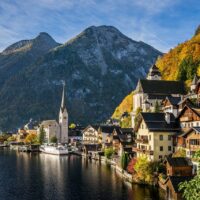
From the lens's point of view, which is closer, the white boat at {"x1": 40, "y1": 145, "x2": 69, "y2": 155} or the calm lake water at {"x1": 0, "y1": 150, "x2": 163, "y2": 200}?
the calm lake water at {"x1": 0, "y1": 150, "x2": 163, "y2": 200}

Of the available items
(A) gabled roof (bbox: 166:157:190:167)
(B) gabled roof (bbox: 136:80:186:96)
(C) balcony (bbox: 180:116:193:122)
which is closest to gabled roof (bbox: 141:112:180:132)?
(C) balcony (bbox: 180:116:193:122)

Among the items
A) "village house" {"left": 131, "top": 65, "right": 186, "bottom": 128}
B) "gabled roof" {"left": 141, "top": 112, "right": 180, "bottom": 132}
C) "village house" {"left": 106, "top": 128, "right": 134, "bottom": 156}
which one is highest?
"village house" {"left": 131, "top": 65, "right": 186, "bottom": 128}

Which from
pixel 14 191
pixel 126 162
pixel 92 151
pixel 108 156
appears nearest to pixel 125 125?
pixel 92 151

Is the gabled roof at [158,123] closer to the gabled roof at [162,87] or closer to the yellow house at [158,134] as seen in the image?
the yellow house at [158,134]

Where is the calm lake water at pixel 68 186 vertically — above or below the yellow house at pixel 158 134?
below

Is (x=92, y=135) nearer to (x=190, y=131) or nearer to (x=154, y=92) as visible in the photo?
(x=154, y=92)

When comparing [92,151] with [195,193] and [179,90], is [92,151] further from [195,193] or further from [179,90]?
[195,193]

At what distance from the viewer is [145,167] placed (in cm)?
7519

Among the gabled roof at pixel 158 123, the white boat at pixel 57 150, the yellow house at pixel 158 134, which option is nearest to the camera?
the yellow house at pixel 158 134

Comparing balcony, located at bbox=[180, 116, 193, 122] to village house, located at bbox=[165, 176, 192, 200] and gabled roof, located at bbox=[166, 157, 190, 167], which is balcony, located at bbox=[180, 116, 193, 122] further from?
village house, located at bbox=[165, 176, 192, 200]

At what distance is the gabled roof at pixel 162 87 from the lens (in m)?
150

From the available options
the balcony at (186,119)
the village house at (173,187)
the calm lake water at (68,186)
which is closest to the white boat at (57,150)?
the calm lake water at (68,186)

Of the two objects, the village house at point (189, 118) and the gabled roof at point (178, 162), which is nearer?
the gabled roof at point (178, 162)

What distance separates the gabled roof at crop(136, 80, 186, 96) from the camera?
149613mm
